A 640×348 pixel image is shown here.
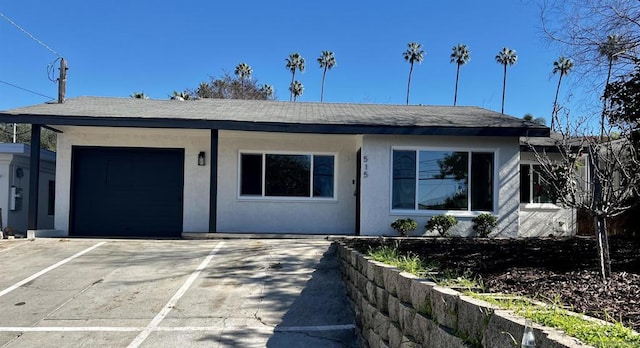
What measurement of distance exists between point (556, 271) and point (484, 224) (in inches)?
272

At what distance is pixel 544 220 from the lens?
1462 cm

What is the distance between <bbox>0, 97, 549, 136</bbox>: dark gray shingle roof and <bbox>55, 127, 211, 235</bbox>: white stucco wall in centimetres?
66

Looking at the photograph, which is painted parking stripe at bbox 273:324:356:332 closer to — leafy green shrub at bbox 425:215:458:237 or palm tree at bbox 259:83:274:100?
leafy green shrub at bbox 425:215:458:237

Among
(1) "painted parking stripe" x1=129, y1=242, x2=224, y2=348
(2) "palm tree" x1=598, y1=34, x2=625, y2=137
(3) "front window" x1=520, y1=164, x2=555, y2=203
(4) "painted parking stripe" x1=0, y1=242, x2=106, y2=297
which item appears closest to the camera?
(1) "painted parking stripe" x1=129, y1=242, x2=224, y2=348

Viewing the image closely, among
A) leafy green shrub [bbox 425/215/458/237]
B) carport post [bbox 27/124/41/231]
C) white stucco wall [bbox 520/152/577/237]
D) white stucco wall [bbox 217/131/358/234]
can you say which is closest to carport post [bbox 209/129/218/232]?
white stucco wall [bbox 217/131/358/234]

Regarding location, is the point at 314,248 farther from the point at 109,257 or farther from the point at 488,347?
the point at 488,347

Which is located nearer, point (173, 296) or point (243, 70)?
point (173, 296)

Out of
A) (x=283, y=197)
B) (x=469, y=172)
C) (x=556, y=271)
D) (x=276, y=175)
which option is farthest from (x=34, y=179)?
(x=556, y=271)

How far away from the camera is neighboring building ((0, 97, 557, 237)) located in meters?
12.0

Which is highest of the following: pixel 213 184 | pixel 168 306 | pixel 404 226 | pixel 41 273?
pixel 213 184

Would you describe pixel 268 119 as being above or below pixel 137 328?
above

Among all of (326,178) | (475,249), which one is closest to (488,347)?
(475,249)

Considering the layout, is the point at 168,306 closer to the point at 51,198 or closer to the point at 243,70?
the point at 51,198

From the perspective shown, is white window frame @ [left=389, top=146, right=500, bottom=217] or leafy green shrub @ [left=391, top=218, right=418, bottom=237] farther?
white window frame @ [left=389, top=146, right=500, bottom=217]
